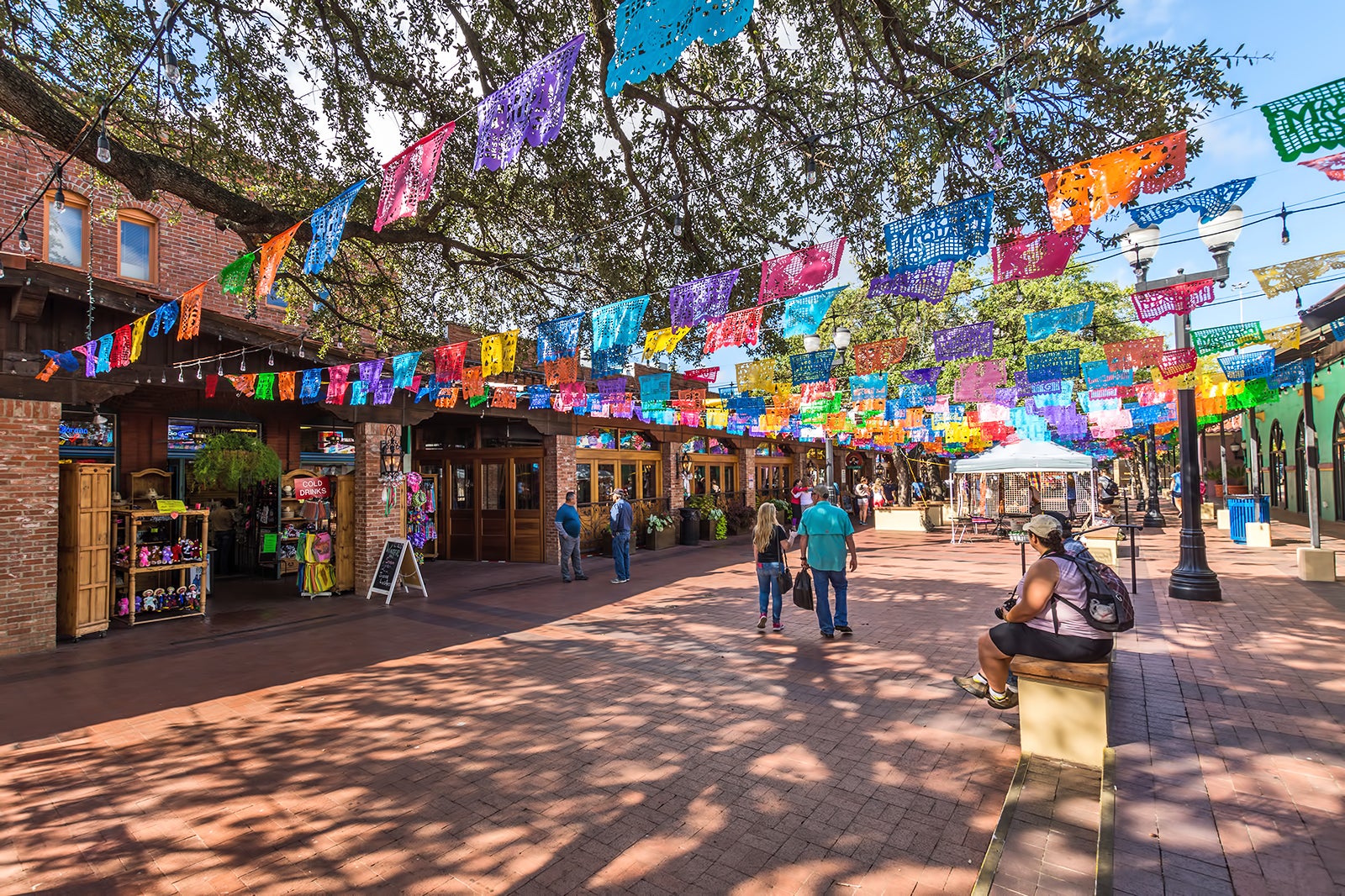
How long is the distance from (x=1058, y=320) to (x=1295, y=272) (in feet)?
8.06

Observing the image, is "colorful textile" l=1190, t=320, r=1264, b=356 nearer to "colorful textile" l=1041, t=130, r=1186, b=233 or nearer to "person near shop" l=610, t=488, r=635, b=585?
"colorful textile" l=1041, t=130, r=1186, b=233

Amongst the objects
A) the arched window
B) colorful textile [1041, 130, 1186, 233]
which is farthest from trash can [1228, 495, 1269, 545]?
colorful textile [1041, 130, 1186, 233]

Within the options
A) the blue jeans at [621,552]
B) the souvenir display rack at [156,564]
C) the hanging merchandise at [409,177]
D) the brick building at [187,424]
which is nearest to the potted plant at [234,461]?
the brick building at [187,424]

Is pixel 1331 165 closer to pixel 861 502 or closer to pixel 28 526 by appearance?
pixel 28 526

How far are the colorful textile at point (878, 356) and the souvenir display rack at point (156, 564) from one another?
10290 millimetres

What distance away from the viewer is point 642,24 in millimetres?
3211

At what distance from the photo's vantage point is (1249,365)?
12.2m

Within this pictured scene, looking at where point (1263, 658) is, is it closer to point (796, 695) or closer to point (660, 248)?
point (796, 695)

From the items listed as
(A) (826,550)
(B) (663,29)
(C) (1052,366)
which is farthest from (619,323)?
(C) (1052,366)

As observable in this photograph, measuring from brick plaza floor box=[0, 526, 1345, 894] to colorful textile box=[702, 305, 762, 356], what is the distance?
369cm

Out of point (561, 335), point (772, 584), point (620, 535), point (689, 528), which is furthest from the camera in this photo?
point (689, 528)

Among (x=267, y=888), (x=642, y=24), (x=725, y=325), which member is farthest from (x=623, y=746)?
(x=725, y=325)

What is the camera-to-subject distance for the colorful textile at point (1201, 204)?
510 cm

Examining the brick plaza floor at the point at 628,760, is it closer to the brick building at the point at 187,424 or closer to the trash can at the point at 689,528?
the brick building at the point at 187,424
